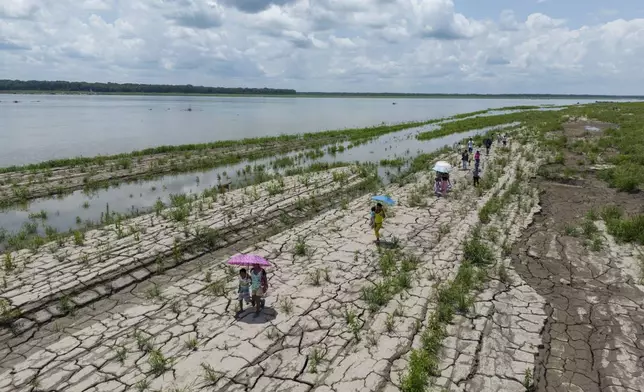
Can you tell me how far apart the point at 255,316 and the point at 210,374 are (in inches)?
75.1

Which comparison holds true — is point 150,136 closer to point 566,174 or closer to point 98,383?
point 566,174

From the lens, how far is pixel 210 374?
21.7ft

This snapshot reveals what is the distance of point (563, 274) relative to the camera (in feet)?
34.1

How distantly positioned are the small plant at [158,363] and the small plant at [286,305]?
2.42 m

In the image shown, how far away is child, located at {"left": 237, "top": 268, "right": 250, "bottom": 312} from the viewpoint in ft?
27.7

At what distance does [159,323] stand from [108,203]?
39.8ft

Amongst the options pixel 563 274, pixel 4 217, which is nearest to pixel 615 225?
pixel 563 274

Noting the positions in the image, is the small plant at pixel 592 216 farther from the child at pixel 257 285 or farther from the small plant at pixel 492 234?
the child at pixel 257 285

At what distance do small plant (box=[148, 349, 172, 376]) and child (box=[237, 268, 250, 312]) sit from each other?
1875mm

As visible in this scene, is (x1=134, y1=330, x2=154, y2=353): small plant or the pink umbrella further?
the pink umbrella

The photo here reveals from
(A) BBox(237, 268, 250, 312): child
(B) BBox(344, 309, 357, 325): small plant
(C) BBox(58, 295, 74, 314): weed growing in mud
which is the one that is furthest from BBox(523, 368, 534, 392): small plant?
(C) BBox(58, 295, 74, 314): weed growing in mud

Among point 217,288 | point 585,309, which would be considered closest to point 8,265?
point 217,288

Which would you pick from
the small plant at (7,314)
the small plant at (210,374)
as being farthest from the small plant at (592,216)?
the small plant at (7,314)

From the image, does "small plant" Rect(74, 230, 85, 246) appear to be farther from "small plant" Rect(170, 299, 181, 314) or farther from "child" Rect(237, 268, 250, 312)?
"child" Rect(237, 268, 250, 312)
